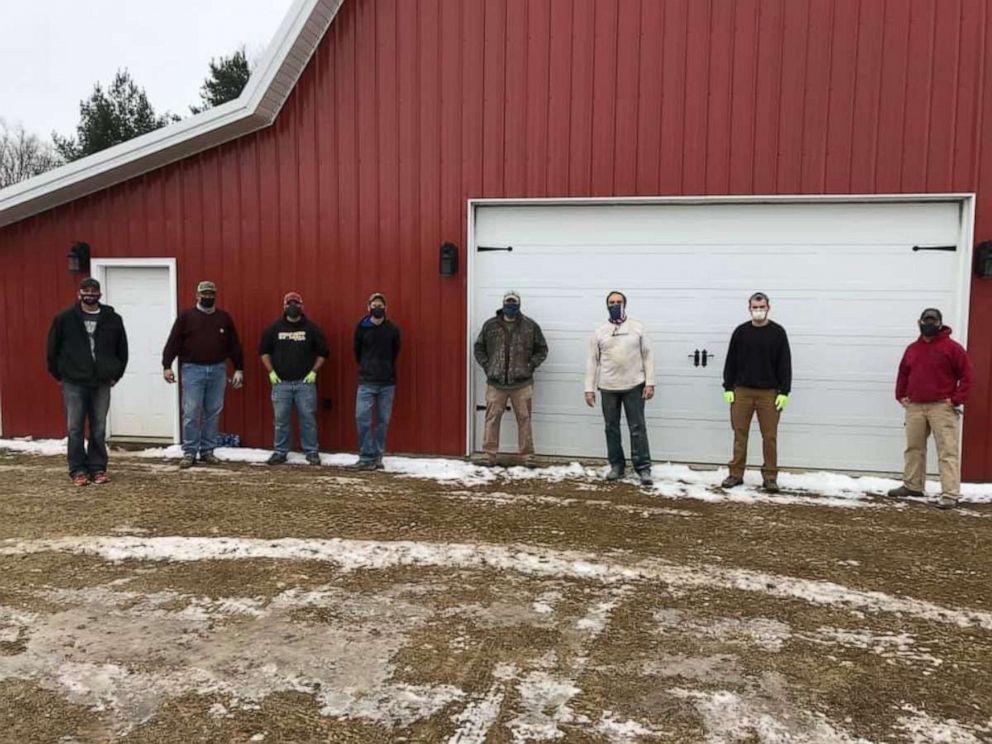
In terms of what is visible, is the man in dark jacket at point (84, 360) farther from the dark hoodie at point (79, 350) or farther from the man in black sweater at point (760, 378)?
A: the man in black sweater at point (760, 378)

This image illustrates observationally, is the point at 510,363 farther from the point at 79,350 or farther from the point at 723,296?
the point at 79,350

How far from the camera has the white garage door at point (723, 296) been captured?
6.79m

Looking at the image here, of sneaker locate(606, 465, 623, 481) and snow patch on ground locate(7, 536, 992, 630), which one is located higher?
sneaker locate(606, 465, 623, 481)

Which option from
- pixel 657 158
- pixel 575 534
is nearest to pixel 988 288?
pixel 657 158

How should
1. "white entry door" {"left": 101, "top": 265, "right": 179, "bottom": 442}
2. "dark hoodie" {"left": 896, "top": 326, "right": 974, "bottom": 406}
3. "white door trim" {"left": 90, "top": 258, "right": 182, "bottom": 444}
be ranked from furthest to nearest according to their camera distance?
"white entry door" {"left": 101, "top": 265, "right": 179, "bottom": 442} < "white door trim" {"left": 90, "top": 258, "right": 182, "bottom": 444} < "dark hoodie" {"left": 896, "top": 326, "right": 974, "bottom": 406}

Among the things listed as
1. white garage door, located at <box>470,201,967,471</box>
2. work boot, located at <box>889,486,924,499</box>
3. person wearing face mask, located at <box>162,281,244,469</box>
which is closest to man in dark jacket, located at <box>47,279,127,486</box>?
person wearing face mask, located at <box>162,281,244,469</box>

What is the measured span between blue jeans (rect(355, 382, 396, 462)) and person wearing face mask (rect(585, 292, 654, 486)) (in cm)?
191

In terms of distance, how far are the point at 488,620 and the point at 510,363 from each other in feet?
11.6

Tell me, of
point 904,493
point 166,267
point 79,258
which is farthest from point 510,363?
point 79,258

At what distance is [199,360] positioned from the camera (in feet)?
23.4

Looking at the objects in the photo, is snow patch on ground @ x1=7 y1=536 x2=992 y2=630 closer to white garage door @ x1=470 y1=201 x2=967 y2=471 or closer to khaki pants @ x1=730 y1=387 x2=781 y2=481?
khaki pants @ x1=730 y1=387 x2=781 y2=481

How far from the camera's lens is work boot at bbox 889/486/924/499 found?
6215 mm

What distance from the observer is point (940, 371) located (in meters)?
5.96

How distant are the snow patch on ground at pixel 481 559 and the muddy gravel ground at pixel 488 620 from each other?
0.8 inches
